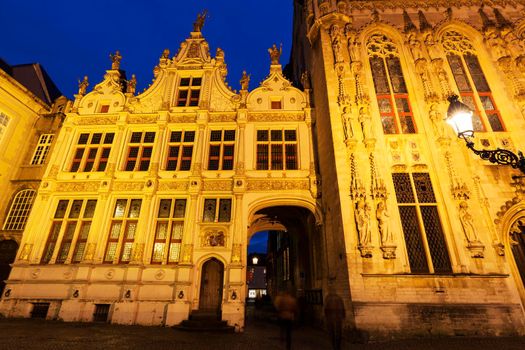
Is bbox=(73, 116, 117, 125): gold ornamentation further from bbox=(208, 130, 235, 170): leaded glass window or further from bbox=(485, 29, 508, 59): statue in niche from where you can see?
bbox=(485, 29, 508, 59): statue in niche

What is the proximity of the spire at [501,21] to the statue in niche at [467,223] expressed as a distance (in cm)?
1126

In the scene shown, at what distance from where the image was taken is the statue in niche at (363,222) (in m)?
10.3

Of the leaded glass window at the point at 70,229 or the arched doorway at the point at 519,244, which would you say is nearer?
the arched doorway at the point at 519,244

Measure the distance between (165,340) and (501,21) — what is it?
22.6m

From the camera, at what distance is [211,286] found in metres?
13.3

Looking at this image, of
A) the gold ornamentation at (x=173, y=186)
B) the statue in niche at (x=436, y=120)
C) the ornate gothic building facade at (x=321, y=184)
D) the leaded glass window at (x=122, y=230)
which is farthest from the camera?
the gold ornamentation at (x=173, y=186)

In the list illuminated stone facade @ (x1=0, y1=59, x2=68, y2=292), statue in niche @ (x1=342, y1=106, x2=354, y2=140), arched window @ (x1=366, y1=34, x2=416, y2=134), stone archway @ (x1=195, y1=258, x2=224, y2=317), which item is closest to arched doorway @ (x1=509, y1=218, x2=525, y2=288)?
arched window @ (x1=366, y1=34, x2=416, y2=134)

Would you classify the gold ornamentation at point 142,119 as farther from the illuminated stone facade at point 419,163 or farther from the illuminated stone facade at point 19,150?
the illuminated stone facade at point 419,163

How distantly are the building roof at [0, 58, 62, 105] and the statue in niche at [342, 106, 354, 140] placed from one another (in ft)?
69.9

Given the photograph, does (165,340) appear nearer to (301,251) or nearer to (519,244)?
(301,251)

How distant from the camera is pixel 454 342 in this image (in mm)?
8477

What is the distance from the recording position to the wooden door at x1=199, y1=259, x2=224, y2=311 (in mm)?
12930

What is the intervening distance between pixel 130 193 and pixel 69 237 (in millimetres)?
3742

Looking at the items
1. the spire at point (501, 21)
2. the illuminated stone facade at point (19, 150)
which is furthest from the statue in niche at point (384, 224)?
the illuminated stone facade at point (19, 150)
